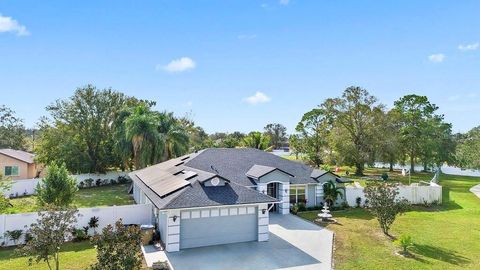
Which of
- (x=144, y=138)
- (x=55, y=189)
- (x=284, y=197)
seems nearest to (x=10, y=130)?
(x=144, y=138)

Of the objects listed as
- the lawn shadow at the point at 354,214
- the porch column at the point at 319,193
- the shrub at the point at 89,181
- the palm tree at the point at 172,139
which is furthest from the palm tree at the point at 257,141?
the lawn shadow at the point at 354,214

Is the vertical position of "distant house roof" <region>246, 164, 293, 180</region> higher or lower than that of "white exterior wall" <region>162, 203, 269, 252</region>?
higher

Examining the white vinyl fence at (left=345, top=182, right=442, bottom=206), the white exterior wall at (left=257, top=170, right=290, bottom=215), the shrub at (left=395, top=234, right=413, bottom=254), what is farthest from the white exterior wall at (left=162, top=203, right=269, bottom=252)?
the white vinyl fence at (left=345, top=182, right=442, bottom=206)

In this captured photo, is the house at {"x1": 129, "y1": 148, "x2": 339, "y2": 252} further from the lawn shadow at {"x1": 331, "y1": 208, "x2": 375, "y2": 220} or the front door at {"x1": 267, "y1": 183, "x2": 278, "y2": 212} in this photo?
the lawn shadow at {"x1": 331, "y1": 208, "x2": 375, "y2": 220}

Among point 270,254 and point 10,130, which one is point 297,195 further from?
point 10,130

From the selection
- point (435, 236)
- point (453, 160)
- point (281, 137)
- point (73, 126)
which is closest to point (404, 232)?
point (435, 236)

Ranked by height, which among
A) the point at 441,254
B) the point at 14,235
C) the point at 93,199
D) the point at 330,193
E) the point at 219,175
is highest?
the point at 219,175

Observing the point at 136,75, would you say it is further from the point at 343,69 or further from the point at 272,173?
the point at 343,69
